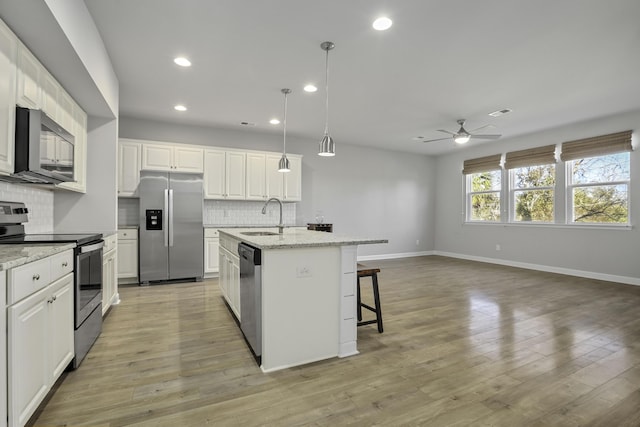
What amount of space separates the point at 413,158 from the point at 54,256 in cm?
768

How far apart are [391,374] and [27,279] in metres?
2.18

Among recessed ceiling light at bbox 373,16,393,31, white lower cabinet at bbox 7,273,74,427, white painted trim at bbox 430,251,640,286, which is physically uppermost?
recessed ceiling light at bbox 373,16,393,31

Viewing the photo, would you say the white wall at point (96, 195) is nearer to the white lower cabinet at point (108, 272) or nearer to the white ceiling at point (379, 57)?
the white lower cabinet at point (108, 272)

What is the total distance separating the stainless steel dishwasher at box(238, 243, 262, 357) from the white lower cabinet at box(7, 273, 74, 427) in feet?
3.80

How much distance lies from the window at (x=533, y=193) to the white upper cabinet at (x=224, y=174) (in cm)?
560

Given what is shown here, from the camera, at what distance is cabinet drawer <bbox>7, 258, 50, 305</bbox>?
1.40m

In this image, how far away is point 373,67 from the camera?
3445mm

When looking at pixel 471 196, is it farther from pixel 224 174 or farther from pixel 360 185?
pixel 224 174

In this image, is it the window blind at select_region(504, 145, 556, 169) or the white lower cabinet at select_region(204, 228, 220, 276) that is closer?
the white lower cabinet at select_region(204, 228, 220, 276)

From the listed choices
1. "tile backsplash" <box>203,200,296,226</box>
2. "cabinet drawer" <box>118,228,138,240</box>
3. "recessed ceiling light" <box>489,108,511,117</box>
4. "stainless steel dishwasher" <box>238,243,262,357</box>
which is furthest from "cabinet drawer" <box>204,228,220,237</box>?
"recessed ceiling light" <box>489,108,511,117</box>

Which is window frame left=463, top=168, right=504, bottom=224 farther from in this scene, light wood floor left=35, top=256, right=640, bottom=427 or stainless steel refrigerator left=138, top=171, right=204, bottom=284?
stainless steel refrigerator left=138, top=171, right=204, bottom=284

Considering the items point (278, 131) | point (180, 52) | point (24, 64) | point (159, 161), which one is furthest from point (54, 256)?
point (278, 131)

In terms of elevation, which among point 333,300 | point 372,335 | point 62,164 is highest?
point 62,164

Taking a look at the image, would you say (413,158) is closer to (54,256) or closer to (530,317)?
(530,317)
